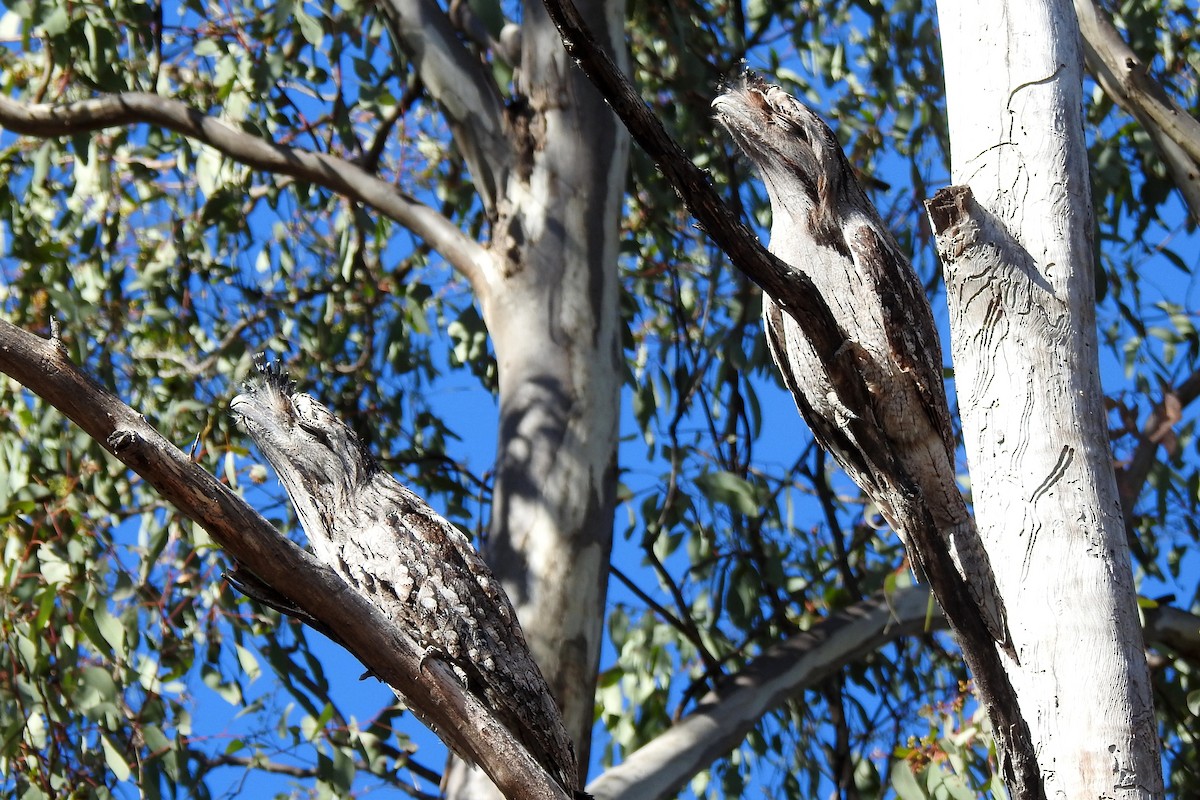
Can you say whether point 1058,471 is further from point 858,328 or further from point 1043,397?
point 858,328

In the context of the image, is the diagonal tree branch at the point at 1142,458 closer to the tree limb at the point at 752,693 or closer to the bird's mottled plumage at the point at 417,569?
the tree limb at the point at 752,693

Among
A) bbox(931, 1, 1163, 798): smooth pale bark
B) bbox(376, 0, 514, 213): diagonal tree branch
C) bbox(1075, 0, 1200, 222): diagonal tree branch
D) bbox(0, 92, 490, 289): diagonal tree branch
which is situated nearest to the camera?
bbox(931, 1, 1163, 798): smooth pale bark

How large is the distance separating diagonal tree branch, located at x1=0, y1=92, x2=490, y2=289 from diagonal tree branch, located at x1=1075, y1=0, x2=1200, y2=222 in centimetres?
151

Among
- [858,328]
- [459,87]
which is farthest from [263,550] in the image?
[459,87]

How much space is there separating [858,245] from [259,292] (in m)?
3.28

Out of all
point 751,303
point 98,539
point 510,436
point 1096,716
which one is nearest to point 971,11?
point 1096,716

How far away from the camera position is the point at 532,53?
3158 millimetres

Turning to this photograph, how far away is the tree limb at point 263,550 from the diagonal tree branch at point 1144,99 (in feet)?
4.75

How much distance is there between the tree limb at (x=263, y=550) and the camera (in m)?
1.12

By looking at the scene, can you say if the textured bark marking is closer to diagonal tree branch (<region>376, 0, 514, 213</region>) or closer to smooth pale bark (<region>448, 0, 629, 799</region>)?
smooth pale bark (<region>448, 0, 629, 799</region>)

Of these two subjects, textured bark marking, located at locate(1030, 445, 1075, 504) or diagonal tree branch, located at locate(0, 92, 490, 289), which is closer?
textured bark marking, located at locate(1030, 445, 1075, 504)

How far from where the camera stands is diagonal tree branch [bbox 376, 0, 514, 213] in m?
3.15

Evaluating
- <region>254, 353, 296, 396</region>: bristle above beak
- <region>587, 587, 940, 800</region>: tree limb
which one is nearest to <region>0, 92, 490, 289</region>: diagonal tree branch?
<region>254, 353, 296, 396</region>: bristle above beak

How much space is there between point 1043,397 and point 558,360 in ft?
4.99
